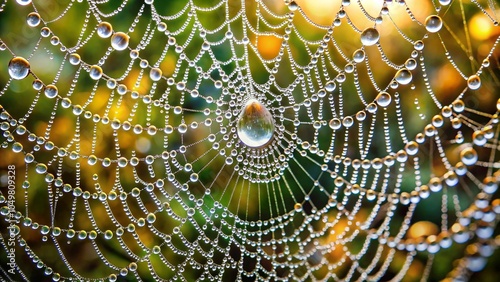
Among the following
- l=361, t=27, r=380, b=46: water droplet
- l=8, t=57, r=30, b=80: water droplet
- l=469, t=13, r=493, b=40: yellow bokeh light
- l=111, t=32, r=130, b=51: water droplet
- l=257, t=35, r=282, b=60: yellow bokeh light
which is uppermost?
l=469, t=13, r=493, b=40: yellow bokeh light

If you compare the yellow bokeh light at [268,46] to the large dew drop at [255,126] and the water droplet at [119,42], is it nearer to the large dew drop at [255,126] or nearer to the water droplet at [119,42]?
the large dew drop at [255,126]

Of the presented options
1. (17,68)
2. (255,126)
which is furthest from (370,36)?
(17,68)

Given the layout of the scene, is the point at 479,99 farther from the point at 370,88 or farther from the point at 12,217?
the point at 12,217

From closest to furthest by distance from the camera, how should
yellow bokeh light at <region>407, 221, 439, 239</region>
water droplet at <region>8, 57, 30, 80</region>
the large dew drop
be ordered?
water droplet at <region>8, 57, 30, 80</region>, the large dew drop, yellow bokeh light at <region>407, 221, 439, 239</region>

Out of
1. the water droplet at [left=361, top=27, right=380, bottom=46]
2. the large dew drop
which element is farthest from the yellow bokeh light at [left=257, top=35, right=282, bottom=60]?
the water droplet at [left=361, top=27, right=380, bottom=46]

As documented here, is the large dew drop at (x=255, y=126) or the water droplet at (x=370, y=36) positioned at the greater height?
the water droplet at (x=370, y=36)

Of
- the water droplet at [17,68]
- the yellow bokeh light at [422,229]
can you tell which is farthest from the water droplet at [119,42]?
the yellow bokeh light at [422,229]

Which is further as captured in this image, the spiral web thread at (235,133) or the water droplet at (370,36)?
the spiral web thread at (235,133)

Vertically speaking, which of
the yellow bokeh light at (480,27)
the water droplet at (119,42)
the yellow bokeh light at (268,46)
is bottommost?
the water droplet at (119,42)

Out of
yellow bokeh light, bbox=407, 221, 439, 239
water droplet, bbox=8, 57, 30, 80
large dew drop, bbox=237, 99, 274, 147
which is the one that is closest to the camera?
water droplet, bbox=8, 57, 30, 80

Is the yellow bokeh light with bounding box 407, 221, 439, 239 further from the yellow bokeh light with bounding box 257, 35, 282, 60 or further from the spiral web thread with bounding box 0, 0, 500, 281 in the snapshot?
the yellow bokeh light with bounding box 257, 35, 282, 60
